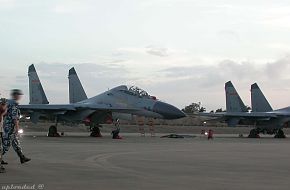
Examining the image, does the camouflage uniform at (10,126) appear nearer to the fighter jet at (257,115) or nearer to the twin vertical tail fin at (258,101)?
the fighter jet at (257,115)

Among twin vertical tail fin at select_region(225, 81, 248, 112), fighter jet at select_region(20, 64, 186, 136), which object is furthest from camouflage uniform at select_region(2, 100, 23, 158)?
twin vertical tail fin at select_region(225, 81, 248, 112)

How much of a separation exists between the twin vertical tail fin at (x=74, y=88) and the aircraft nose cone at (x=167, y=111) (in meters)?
8.86

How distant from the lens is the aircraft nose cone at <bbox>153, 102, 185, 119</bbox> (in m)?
30.3

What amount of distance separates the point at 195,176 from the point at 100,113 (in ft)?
71.8

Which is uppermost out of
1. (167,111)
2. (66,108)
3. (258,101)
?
(258,101)

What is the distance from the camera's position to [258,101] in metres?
42.5

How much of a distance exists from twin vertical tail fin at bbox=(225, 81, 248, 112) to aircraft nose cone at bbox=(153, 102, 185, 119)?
1481cm

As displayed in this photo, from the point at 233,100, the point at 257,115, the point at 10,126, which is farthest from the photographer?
the point at 233,100

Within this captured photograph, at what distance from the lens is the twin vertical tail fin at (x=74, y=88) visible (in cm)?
3731

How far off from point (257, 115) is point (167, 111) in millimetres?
10451

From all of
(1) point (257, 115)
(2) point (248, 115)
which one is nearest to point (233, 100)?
(2) point (248, 115)

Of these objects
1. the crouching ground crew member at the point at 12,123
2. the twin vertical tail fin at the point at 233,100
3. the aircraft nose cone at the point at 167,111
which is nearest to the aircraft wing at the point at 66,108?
the aircraft nose cone at the point at 167,111

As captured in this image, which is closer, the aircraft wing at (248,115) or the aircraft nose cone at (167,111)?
the aircraft nose cone at (167,111)

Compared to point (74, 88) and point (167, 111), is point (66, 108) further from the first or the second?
point (74, 88)
